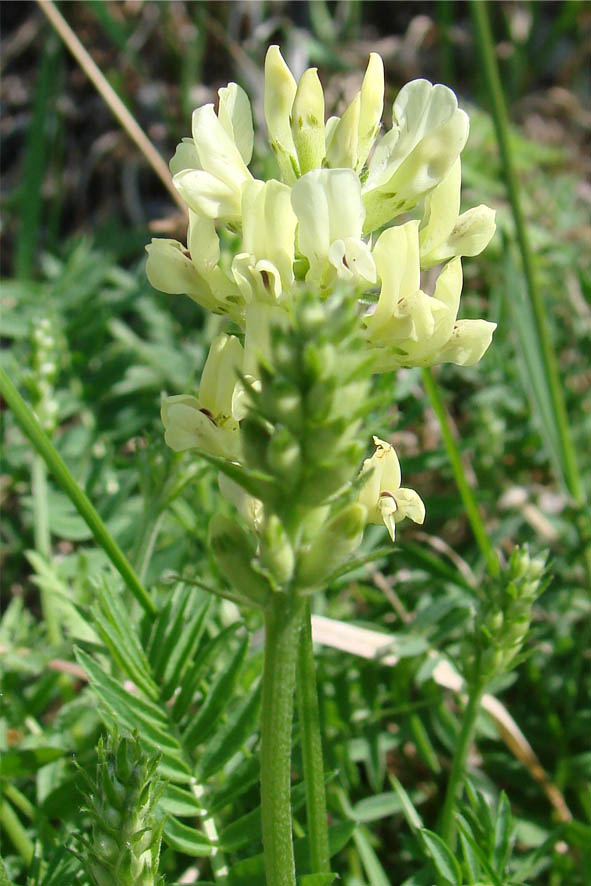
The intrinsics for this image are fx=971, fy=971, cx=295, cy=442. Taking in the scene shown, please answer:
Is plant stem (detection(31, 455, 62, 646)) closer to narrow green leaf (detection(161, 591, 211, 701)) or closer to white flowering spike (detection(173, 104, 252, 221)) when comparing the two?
narrow green leaf (detection(161, 591, 211, 701))

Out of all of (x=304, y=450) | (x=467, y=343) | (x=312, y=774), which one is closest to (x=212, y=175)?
(x=467, y=343)

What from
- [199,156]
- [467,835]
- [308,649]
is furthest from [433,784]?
[199,156]

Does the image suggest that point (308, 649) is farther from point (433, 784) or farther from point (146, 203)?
point (146, 203)

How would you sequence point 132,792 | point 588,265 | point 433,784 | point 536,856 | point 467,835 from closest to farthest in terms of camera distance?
point 132,792 → point 467,835 → point 536,856 → point 433,784 → point 588,265

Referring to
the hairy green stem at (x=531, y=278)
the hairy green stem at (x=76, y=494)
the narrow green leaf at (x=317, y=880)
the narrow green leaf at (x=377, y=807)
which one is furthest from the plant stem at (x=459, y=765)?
the hairy green stem at (x=531, y=278)

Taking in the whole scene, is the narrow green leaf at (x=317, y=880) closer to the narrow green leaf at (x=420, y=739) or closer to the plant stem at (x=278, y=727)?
the plant stem at (x=278, y=727)

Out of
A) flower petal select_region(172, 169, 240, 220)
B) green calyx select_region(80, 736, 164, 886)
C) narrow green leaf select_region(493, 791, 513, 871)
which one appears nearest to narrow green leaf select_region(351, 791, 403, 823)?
narrow green leaf select_region(493, 791, 513, 871)
